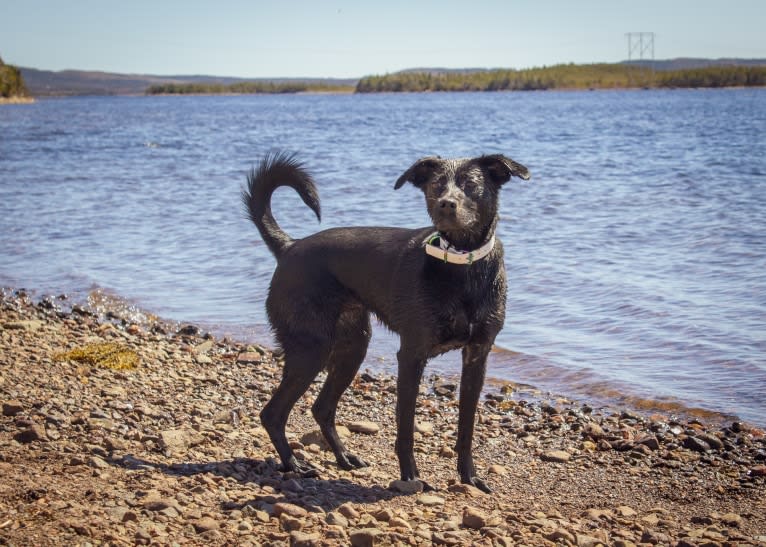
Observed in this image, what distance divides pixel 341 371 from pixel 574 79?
114 metres

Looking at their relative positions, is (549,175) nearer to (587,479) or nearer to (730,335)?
(730,335)

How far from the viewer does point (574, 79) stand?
373 ft

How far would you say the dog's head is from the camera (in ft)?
15.2

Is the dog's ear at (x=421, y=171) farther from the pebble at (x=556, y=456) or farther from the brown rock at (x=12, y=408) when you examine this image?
the brown rock at (x=12, y=408)

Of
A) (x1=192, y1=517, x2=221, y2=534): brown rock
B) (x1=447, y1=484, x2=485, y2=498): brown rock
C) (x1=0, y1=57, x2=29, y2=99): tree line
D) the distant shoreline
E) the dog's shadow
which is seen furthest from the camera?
the distant shoreline

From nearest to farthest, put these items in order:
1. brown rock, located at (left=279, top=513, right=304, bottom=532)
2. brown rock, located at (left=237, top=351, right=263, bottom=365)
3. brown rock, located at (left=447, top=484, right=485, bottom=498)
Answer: brown rock, located at (left=279, top=513, right=304, bottom=532), brown rock, located at (left=447, top=484, right=485, bottom=498), brown rock, located at (left=237, top=351, right=263, bottom=365)

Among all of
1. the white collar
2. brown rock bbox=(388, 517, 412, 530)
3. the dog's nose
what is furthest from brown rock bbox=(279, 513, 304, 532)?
the dog's nose

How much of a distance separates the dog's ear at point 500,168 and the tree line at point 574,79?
101370mm

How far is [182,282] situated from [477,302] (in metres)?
7.28

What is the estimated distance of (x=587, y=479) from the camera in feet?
17.6

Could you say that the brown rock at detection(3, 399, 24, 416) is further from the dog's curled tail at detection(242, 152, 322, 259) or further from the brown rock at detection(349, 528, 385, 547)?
the brown rock at detection(349, 528, 385, 547)

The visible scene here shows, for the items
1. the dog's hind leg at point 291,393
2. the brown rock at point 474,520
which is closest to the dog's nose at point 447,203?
the dog's hind leg at point 291,393

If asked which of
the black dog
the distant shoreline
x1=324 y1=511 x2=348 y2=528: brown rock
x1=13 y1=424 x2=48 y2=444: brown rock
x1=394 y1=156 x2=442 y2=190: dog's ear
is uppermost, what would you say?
the distant shoreline

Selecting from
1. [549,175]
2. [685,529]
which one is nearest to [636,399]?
[685,529]
